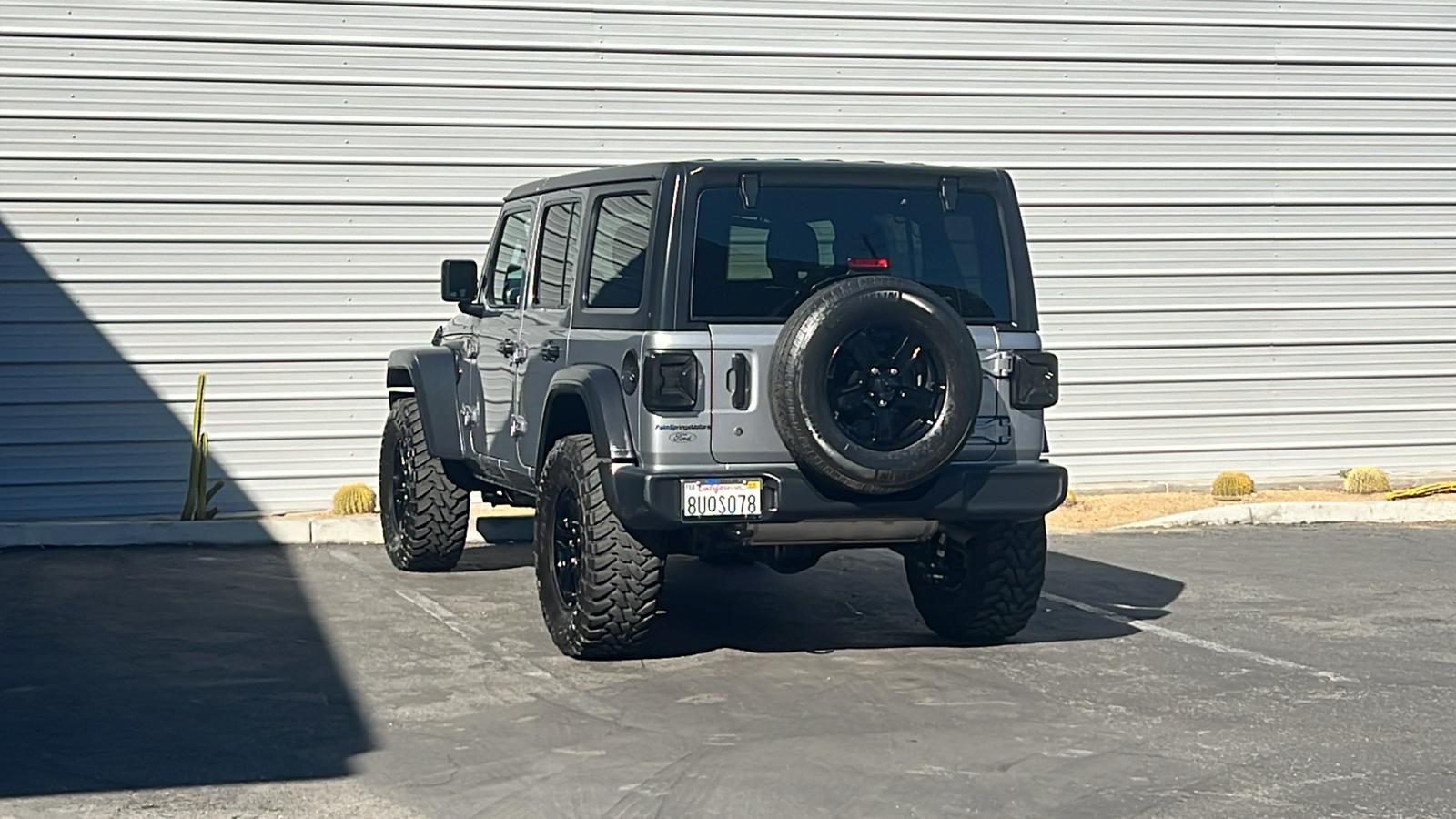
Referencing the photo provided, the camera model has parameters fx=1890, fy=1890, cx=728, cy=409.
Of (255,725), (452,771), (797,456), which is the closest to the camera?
(452,771)

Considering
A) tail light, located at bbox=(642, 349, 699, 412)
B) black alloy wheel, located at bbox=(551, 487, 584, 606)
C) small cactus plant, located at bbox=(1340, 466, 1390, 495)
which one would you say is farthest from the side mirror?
small cactus plant, located at bbox=(1340, 466, 1390, 495)

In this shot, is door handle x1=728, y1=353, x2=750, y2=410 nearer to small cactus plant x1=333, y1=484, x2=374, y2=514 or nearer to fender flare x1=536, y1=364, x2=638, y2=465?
fender flare x1=536, y1=364, x2=638, y2=465

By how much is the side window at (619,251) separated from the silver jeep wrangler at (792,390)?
2cm

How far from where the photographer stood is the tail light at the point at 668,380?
7.68 m

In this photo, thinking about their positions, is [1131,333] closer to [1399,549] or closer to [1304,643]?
[1399,549]

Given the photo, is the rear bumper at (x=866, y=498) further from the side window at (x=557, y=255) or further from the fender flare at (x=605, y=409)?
the side window at (x=557, y=255)

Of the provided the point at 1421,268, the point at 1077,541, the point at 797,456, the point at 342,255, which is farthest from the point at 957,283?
the point at 1421,268

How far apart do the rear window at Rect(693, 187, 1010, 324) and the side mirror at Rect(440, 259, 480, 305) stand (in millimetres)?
2633

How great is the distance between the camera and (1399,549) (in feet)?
39.9

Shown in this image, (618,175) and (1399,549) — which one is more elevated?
(618,175)

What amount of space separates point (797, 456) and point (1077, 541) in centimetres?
558

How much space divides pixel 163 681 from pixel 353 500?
568cm

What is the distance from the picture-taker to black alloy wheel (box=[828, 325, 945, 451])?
770 centimetres

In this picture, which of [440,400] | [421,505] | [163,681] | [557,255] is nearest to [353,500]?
[421,505]
